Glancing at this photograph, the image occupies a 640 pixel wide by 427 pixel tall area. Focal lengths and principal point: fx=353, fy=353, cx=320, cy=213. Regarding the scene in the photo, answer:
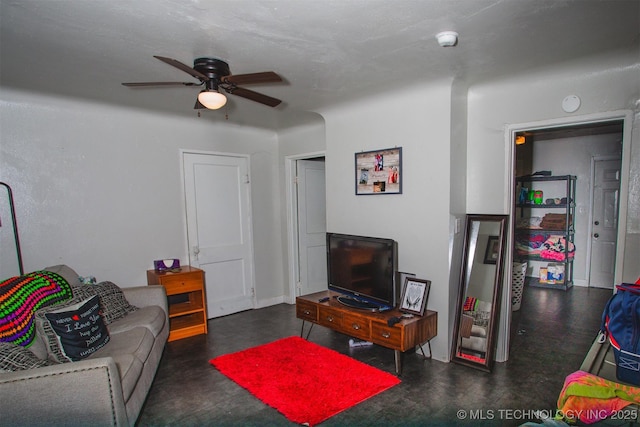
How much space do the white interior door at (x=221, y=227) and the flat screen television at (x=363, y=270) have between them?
150cm

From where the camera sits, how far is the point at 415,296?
2.99 meters

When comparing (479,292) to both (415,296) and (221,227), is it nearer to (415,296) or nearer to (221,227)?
(415,296)

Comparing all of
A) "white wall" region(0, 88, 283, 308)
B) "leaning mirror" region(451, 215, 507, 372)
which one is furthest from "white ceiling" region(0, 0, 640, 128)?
"leaning mirror" region(451, 215, 507, 372)

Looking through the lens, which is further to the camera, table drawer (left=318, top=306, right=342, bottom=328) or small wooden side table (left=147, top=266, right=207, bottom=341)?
small wooden side table (left=147, top=266, right=207, bottom=341)

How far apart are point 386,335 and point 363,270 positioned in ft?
2.06

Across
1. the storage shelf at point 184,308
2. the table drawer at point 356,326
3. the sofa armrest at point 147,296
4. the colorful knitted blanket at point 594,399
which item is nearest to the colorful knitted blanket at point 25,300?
the sofa armrest at point 147,296

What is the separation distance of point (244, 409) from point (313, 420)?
50 centimetres

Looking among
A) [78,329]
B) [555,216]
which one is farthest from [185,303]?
[555,216]

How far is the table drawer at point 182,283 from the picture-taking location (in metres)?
3.62

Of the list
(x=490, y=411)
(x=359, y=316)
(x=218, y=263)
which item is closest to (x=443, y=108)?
(x=359, y=316)

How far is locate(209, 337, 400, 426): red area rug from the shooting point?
2.40 meters

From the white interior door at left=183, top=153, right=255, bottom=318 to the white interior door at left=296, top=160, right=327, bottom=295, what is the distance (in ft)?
2.36

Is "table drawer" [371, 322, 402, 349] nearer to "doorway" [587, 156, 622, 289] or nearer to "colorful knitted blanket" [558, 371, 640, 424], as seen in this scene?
"colorful knitted blanket" [558, 371, 640, 424]

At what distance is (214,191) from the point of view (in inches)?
171
